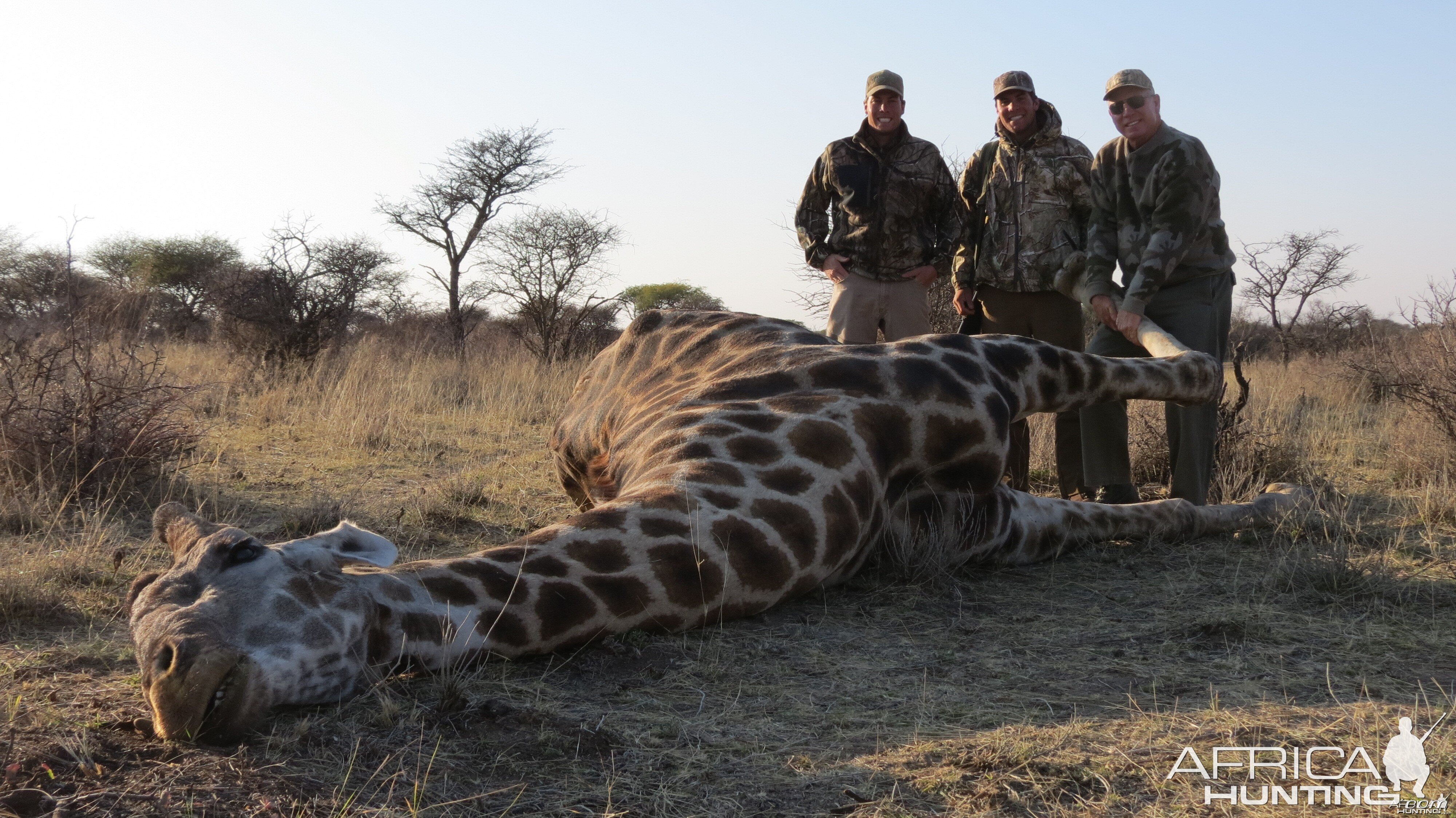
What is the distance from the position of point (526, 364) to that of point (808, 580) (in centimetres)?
944

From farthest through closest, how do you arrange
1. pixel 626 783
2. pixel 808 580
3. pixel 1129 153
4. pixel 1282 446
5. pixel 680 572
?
1. pixel 1282 446
2. pixel 1129 153
3. pixel 808 580
4. pixel 680 572
5. pixel 626 783

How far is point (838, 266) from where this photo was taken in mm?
6289

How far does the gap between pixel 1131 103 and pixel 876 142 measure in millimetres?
1524

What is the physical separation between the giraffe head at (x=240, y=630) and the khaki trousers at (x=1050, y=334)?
13.2ft

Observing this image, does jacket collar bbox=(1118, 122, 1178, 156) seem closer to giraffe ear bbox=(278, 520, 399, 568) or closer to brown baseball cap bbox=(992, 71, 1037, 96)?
brown baseball cap bbox=(992, 71, 1037, 96)

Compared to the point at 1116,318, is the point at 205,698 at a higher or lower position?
lower

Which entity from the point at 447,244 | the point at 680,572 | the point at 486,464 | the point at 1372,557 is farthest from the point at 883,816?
the point at 447,244

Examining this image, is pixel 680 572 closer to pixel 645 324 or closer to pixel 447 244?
pixel 645 324

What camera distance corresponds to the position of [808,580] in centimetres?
315

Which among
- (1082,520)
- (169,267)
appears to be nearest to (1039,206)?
(1082,520)

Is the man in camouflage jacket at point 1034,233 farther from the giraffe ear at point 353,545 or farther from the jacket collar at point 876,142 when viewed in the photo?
A: the giraffe ear at point 353,545

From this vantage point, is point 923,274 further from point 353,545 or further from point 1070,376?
point 353,545

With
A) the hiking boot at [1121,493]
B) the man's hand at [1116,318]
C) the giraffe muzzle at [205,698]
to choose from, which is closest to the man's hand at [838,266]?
the man's hand at [1116,318]

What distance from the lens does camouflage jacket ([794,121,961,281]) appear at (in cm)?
611
